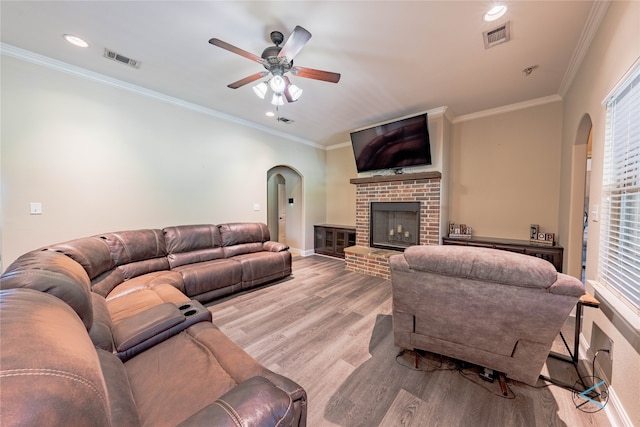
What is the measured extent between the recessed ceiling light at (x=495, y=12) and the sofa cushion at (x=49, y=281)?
3368 millimetres

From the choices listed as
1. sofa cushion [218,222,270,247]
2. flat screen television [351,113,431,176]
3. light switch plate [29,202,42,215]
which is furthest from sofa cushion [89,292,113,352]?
flat screen television [351,113,431,176]

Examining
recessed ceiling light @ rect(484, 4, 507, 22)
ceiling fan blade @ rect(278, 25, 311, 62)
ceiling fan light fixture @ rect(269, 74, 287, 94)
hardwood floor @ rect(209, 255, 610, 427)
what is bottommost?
hardwood floor @ rect(209, 255, 610, 427)

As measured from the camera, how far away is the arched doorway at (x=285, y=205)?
591 centimetres

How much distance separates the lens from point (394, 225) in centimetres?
465

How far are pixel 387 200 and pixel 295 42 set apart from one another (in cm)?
322

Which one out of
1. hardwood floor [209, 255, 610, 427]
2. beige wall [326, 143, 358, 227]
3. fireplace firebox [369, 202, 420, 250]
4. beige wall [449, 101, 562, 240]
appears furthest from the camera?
beige wall [326, 143, 358, 227]

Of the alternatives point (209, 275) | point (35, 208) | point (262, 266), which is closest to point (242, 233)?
point (262, 266)

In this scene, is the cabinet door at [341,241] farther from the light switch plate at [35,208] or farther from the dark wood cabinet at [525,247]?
the light switch plate at [35,208]

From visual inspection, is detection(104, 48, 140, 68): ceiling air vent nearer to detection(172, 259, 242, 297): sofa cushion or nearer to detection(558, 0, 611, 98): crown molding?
detection(172, 259, 242, 297): sofa cushion

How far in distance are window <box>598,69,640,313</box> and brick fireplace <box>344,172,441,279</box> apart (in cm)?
212

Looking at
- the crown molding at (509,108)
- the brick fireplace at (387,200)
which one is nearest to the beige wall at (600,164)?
the crown molding at (509,108)

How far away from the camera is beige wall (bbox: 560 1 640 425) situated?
4.30 ft

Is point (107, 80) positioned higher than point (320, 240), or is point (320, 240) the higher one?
point (107, 80)

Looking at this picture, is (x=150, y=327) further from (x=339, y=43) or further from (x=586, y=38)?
(x=586, y=38)
